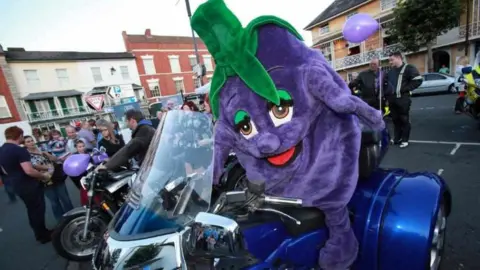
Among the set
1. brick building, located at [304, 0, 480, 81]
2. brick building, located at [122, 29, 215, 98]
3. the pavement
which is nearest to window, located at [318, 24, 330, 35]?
brick building, located at [304, 0, 480, 81]

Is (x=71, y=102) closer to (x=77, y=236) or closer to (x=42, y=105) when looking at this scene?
(x=42, y=105)

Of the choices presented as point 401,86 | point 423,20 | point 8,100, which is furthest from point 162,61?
point 401,86

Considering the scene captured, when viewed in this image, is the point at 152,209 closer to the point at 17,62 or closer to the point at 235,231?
the point at 235,231

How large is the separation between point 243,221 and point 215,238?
1.23 feet

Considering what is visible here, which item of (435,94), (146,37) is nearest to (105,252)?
(435,94)

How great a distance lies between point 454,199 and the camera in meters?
2.66

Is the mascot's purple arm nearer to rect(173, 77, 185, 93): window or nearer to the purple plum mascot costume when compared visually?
the purple plum mascot costume

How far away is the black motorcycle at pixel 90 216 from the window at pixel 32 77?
92.6 ft

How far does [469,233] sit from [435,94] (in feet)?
39.5

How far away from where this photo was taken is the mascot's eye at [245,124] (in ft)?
5.19

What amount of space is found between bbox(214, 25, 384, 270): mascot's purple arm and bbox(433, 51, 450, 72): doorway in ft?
74.3

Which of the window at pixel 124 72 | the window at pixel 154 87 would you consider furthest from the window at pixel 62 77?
the window at pixel 154 87

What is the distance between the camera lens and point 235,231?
31.8 inches

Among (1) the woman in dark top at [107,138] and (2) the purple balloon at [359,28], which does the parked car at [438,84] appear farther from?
(1) the woman in dark top at [107,138]
